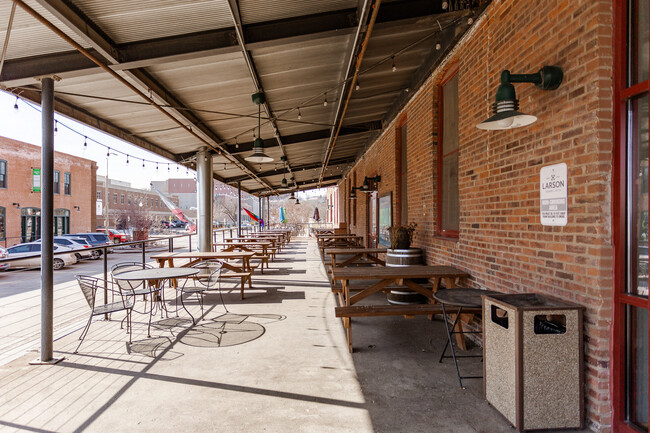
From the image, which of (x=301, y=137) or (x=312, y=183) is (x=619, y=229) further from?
(x=312, y=183)

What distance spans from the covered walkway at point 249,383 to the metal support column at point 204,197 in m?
4.32

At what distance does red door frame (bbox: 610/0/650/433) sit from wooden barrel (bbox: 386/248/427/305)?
2.94 metres

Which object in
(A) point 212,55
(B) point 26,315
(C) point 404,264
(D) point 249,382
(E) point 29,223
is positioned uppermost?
(A) point 212,55

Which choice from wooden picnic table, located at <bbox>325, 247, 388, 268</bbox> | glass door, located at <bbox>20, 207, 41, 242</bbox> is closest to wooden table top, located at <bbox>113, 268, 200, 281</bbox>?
wooden picnic table, located at <bbox>325, 247, 388, 268</bbox>

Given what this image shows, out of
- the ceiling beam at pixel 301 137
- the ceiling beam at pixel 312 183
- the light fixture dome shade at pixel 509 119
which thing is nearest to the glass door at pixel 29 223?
the ceiling beam at pixel 312 183

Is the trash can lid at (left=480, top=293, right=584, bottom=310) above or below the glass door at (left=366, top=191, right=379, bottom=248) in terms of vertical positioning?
below

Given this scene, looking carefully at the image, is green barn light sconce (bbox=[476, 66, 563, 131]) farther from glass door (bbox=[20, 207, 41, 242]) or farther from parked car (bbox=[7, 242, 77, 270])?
glass door (bbox=[20, 207, 41, 242])

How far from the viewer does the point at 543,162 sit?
2.95 metres

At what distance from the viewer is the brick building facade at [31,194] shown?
22734 millimetres

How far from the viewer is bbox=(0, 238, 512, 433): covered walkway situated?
2.63 metres

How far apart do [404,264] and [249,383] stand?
290 centimetres

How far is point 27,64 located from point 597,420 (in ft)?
18.9

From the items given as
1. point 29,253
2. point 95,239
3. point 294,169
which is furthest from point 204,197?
point 95,239

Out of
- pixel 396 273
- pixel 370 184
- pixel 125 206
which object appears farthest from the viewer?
pixel 125 206
